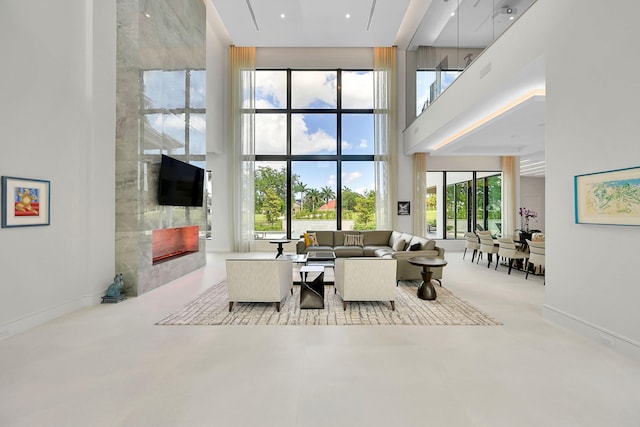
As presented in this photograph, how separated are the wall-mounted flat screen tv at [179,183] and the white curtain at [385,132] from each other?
5739mm

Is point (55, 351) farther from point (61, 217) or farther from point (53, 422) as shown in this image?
point (61, 217)

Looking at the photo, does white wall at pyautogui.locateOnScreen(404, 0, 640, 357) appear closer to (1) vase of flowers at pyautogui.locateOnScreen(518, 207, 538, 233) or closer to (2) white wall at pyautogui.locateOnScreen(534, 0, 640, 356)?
(2) white wall at pyautogui.locateOnScreen(534, 0, 640, 356)

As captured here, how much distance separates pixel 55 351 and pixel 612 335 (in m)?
5.65

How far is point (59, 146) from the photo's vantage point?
13.2 feet

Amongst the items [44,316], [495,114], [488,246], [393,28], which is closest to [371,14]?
[393,28]

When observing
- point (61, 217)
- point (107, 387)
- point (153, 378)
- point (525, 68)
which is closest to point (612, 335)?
point (525, 68)

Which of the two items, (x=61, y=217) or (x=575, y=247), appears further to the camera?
(x=61, y=217)

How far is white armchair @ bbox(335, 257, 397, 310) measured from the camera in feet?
13.7

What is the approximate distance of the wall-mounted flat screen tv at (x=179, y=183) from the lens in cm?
552

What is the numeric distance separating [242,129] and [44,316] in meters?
7.54

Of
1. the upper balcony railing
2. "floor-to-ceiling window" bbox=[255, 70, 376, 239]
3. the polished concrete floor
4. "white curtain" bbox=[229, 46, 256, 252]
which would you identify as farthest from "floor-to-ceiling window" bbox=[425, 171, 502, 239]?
the polished concrete floor

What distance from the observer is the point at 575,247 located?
344cm

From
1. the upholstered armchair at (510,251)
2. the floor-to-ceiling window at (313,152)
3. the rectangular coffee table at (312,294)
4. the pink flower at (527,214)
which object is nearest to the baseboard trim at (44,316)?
the rectangular coffee table at (312,294)

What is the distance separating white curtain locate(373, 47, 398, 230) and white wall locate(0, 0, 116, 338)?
24.8ft
